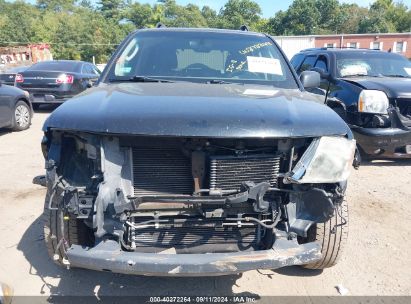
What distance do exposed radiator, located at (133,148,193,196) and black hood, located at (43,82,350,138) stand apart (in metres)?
0.25

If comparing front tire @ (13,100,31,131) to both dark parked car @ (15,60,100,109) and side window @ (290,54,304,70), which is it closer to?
dark parked car @ (15,60,100,109)

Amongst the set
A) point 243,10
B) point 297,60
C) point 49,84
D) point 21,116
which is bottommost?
point 21,116

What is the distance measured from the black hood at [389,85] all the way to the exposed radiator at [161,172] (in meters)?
4.35

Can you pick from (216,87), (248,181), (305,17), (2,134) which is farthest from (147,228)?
(305,17)

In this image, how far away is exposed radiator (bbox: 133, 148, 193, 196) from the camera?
254 cm

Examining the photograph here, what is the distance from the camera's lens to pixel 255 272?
128 inches

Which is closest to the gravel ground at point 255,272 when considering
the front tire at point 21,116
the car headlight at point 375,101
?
the car headlight at point 375,101

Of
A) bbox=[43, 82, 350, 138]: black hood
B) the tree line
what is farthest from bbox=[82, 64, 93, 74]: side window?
the tree line

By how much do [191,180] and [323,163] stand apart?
82 centimetres

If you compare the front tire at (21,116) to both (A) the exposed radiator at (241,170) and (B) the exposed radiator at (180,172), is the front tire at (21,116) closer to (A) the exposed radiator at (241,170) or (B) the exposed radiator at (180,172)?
(B) the exposed radiator at (180,172)

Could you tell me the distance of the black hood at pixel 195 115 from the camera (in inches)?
91.4

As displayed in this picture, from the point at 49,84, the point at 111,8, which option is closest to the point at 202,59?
the point at 49,84

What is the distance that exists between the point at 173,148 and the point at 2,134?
727 cm

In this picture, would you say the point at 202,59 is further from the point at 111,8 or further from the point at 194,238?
the point at 111,8
